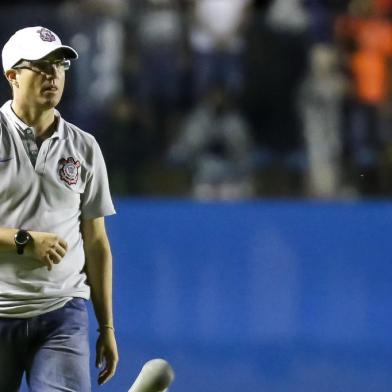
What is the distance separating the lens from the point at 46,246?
3537 millimetres

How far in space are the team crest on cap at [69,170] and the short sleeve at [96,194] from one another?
8 cm

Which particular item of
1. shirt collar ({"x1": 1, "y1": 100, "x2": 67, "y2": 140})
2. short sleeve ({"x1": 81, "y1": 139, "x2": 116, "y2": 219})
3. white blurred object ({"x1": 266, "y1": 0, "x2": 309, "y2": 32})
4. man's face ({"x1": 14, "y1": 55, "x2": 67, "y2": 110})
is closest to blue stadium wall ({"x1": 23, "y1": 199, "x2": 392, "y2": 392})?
white blurred object ({"x1": 266, "y1": 0, "x2": 309, "y2": 32})

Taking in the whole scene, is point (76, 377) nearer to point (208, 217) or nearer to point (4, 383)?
point (4, 383)

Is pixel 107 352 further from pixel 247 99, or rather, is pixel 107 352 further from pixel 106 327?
pixel 247 99

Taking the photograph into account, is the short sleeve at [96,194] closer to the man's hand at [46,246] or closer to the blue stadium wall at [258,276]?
the man's hand at [46,246]

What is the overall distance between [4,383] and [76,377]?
204 millimetres

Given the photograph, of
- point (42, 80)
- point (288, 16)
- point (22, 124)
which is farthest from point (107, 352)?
point (288, 16)

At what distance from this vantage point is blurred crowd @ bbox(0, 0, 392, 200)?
6.45 metres

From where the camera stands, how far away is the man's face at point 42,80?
3600mm

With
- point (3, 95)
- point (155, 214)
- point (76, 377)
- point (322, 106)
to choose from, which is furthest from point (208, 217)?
point (76, 377)

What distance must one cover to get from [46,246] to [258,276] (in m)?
3.28

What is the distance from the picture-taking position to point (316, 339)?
6441 millimetres

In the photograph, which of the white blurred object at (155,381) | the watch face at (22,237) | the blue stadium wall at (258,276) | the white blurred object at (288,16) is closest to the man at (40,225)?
the watch face at (22,237)

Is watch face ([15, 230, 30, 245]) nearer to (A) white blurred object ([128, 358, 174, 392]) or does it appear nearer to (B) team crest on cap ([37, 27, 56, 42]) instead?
(B) team crest on cap ([37, 27, 56, 42])
